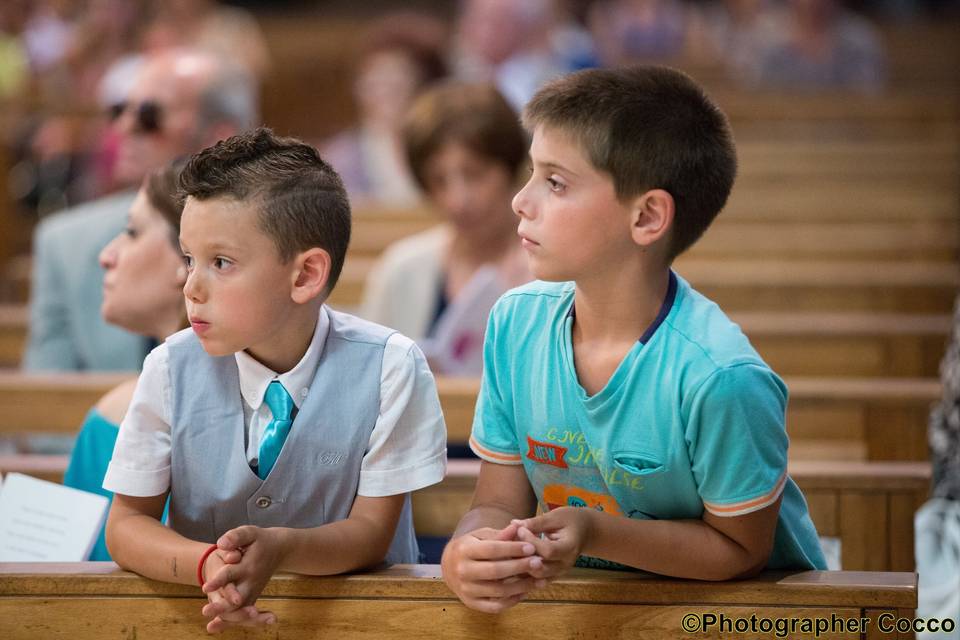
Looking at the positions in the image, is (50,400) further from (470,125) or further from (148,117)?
(470,125)

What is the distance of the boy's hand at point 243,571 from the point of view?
1350 mm

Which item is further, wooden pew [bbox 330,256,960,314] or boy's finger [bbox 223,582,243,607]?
wooden pew [bbox 330,256,960,314]

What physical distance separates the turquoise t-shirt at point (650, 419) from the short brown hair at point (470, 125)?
1.44 m

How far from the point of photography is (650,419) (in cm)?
148

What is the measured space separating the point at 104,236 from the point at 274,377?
67.4 inches

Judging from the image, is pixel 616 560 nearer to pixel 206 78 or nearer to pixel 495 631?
pixel 495 631

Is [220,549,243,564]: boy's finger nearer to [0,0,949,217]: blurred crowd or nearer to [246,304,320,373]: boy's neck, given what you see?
[246,304,320,373]: boy's neck

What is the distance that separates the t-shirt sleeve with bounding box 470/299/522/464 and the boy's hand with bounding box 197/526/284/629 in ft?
1.19

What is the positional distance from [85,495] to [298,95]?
6961 mm

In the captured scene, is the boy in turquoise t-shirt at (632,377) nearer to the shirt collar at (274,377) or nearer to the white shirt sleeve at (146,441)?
the shirt collar at (274,377)

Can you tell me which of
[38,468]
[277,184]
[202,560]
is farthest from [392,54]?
[202,560]

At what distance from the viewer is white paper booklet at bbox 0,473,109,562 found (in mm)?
1755

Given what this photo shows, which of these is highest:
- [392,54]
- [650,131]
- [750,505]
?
[392,54]

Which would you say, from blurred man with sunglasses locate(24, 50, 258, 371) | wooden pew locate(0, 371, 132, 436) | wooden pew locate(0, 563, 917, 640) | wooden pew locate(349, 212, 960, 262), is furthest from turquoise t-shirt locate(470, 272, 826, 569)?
wooden pew locate(349, 212, 960, 262)
